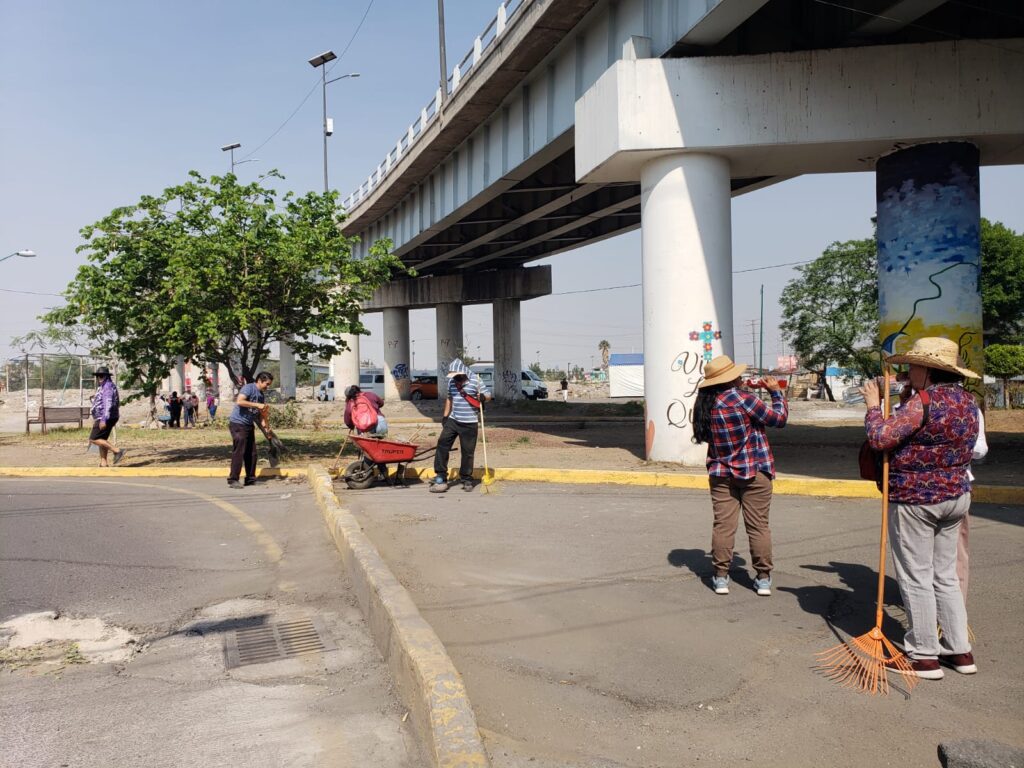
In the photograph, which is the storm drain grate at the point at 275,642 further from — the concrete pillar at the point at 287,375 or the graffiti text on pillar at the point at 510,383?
the concrete pillar at the point at 287,375

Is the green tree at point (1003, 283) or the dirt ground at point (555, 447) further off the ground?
the green tree at point (1003, 283)

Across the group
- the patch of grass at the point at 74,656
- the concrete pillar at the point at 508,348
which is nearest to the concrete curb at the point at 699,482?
the patch of grass at the point at 74,656

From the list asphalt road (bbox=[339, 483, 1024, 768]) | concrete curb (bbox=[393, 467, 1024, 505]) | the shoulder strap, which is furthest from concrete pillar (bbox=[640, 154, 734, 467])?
the shoulder strap

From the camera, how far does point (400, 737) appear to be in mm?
3816

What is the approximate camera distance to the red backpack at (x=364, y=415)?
1152 centimetres

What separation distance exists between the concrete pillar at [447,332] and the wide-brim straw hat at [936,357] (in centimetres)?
4254

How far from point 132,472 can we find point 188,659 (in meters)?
10.9

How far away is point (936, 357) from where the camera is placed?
4.33m

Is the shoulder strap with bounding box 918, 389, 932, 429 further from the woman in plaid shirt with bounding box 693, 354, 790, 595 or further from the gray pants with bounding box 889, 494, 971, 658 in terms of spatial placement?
the woman in plaid shirt with bounding box 693, 354, 790, 595

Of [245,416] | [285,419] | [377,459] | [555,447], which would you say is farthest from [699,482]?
[285,419]

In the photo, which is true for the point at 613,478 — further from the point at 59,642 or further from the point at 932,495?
the point at 59,642

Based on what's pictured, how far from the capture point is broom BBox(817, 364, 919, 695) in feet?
14.0

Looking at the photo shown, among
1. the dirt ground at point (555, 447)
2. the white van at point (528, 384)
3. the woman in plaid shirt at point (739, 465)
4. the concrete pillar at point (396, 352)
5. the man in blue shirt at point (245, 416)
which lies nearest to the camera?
the woman in plaid shirt at point (739, 465)

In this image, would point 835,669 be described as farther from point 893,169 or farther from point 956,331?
point 893,169
